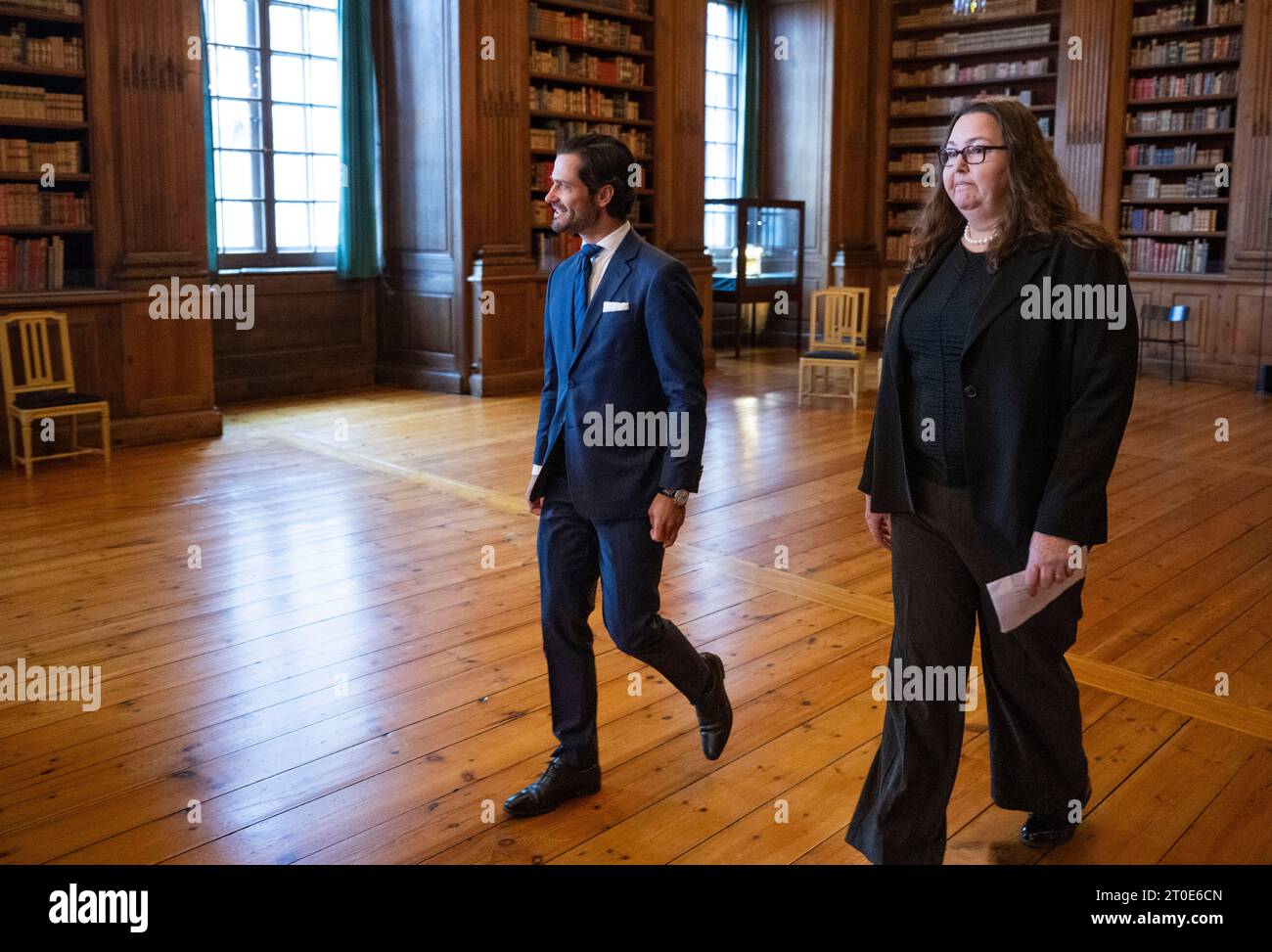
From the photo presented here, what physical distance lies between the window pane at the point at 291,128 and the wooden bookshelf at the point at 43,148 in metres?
1.96

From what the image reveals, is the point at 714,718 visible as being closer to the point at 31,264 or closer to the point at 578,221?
the point at 578,221

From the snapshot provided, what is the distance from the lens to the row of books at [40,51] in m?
6.75

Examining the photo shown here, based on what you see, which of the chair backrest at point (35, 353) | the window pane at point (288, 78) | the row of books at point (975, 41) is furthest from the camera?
the row of books at point (975, 41)

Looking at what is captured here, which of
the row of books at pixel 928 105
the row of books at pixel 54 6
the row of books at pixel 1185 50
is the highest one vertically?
the row of books at pixel 1185 50

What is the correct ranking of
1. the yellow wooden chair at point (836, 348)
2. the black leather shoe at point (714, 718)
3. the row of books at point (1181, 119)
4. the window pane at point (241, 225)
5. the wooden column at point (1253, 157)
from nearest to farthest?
the black leather shoe at point (714, 718)
the window pane at point (241, 225)
the yellow wooden chair at point (836, 348)
the wooden column at point (1253, 157)
the row of books at point (1181, 119)

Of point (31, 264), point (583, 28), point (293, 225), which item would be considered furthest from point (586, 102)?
→ point (31, 264)

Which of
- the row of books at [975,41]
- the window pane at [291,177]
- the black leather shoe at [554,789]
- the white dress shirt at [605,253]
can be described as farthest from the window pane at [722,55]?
the black leather shoe at [554,789]

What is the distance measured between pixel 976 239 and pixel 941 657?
785 millimetres

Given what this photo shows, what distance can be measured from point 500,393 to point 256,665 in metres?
5.95

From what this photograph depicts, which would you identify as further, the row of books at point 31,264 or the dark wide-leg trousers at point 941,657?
the row of books at point 31,264

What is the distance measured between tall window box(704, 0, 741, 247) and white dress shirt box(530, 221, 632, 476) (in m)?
10.1

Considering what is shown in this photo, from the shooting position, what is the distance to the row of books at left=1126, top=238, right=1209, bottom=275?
1062 cm

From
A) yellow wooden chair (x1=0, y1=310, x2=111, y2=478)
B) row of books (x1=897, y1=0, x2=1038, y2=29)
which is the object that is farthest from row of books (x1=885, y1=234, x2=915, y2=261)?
yellow wooden chair (x1=0, y1=310, x2=111, y2=478)

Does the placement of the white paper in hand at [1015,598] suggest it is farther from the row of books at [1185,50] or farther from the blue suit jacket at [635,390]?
the row of books at [1185,50]
